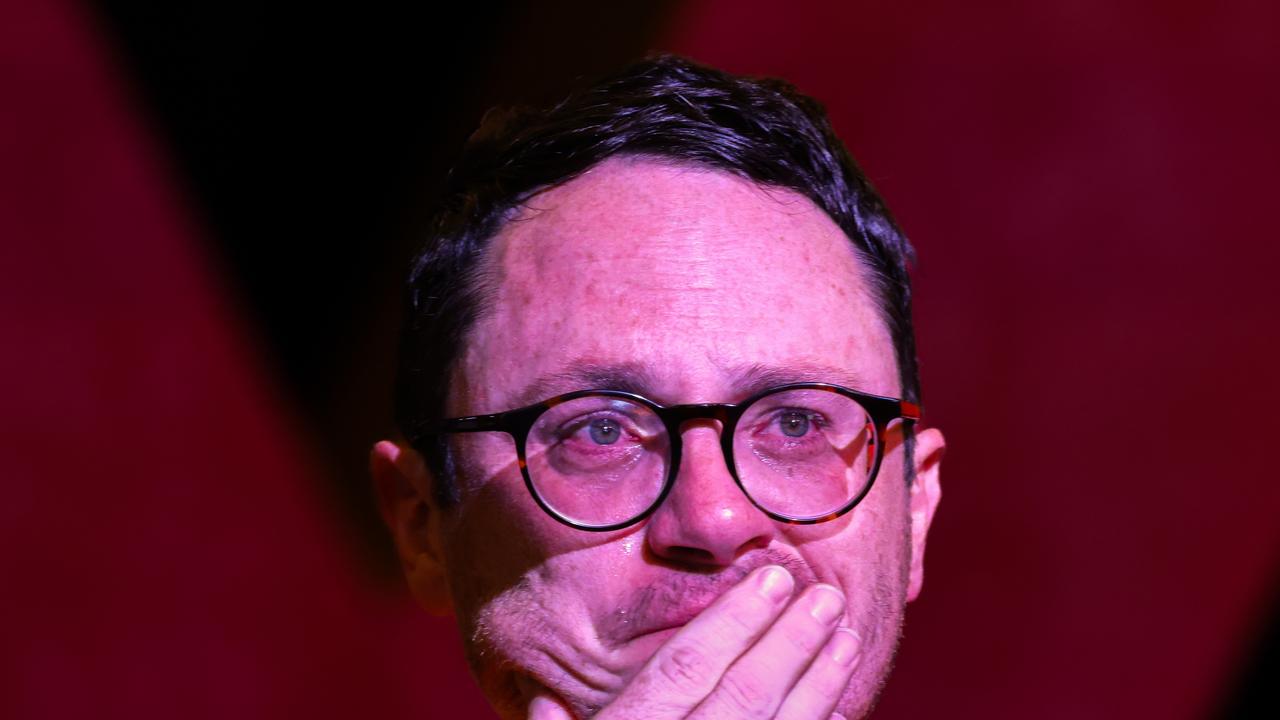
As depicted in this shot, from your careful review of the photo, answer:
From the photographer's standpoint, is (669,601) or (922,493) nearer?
(669,601)

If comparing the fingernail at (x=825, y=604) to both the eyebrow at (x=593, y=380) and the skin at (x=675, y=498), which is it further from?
the eyebrow at (x=593, y=380)

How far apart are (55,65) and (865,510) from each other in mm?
1387

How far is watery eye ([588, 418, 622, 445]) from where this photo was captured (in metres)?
0.97

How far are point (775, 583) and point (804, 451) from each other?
0.14m

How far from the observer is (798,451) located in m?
1.00

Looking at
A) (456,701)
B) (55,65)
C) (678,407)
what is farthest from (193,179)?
(678,407)

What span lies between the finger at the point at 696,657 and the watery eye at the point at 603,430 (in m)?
0.17

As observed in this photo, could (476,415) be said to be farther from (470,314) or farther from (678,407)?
(678,407)

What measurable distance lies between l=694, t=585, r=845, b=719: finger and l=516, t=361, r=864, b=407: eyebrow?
0.60ft

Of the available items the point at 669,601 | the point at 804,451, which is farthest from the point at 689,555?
the point at 804,451

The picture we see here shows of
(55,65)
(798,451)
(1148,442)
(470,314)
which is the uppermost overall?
(55,65)

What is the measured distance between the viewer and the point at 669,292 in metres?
0.99

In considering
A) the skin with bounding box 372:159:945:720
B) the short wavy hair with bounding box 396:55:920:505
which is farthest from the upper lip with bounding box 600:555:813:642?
the short wavy hair with bounding box 396:55:920:505

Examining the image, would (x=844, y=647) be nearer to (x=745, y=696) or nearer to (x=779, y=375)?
(x=745, y=696)
